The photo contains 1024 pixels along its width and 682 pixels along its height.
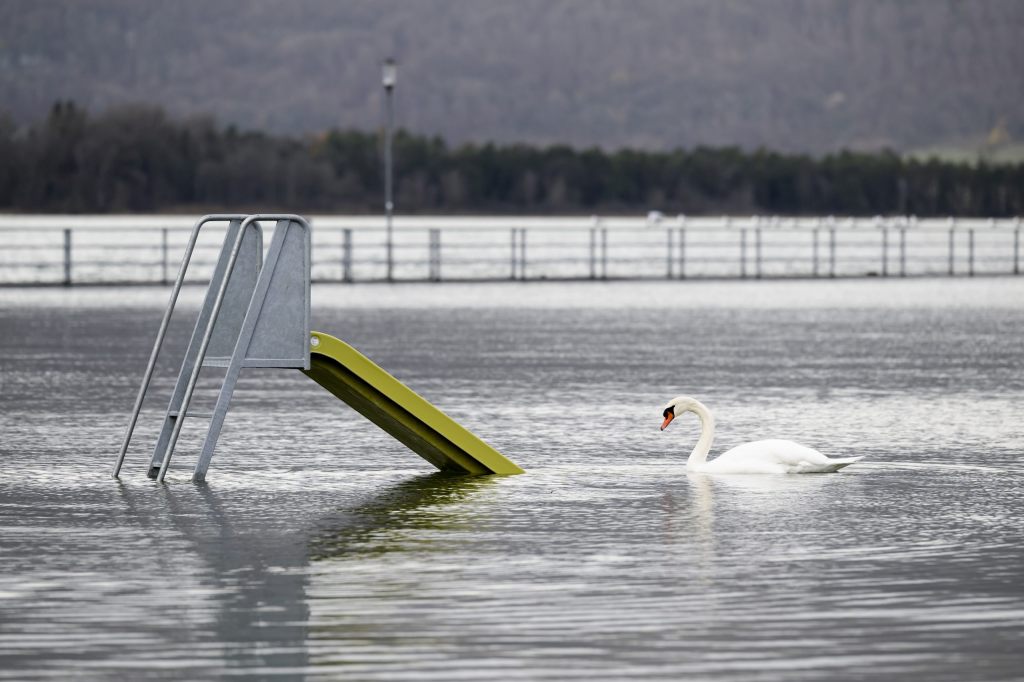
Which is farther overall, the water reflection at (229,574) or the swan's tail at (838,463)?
the swan's tail at (838,463)

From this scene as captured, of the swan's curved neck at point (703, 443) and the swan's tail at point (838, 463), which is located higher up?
the swan's curved neck at point (703, 443)

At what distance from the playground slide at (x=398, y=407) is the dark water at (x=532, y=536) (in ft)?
0.77

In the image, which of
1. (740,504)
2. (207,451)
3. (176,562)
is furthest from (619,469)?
(176,562)

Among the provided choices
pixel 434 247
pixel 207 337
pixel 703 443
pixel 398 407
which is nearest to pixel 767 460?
pixel 703 443

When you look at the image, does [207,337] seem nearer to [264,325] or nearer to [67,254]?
[264,325]

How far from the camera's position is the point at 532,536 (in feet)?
33.9

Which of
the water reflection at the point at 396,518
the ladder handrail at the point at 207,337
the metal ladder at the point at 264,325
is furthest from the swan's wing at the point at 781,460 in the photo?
the ladder handrail at the point at 207,337

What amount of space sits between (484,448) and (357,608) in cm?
482

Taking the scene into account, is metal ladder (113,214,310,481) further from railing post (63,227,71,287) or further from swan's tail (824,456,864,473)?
railing post (63,227,71,287)

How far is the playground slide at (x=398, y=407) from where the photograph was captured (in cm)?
1277

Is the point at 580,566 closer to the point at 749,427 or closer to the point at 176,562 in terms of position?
the point at 176,562

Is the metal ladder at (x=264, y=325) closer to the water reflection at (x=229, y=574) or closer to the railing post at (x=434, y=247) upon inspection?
the water reflection at (x=229, y=574)

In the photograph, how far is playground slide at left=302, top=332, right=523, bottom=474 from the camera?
12766 millimetres

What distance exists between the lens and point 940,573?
9148mm
